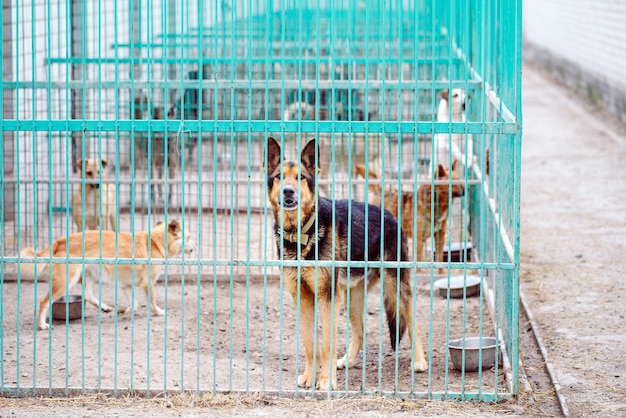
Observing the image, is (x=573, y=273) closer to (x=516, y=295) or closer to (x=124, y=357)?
(x=516, y=295)

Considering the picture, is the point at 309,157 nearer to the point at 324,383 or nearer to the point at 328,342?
the point at 328,342

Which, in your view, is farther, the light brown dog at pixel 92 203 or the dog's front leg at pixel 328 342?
the light brown dog at pixel 92 203

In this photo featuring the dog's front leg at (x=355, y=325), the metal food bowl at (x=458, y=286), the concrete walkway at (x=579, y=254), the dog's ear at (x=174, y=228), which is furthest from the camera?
the metal food bowl at (x=458, y=286)

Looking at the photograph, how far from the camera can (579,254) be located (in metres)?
9.96

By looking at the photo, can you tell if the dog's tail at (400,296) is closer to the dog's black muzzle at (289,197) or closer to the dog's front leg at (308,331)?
the dog's front leg at (308,331)

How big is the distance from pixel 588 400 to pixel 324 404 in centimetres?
159

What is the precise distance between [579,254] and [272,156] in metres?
4.77

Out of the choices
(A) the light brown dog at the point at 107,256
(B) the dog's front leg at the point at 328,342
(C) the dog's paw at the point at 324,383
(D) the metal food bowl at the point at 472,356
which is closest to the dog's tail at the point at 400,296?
(D) the metal food bowl at the point at 472,356

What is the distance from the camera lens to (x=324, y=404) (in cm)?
578

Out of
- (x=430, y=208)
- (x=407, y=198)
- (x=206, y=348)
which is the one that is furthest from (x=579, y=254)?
(x=206, y=348)

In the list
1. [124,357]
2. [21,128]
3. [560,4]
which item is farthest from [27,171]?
[560,4]

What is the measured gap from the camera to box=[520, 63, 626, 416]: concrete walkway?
6.47 m

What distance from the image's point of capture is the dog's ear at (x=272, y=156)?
6199 millimetres

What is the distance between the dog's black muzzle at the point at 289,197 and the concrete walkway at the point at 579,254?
2019mm
